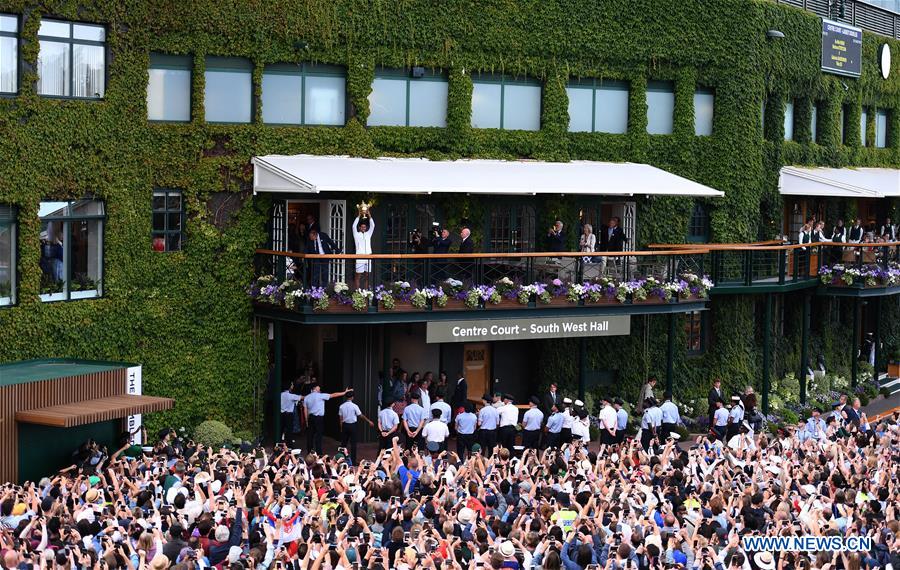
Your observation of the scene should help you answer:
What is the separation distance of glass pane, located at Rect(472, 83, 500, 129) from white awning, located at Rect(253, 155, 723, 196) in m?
1.04

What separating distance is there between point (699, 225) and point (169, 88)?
589 inches

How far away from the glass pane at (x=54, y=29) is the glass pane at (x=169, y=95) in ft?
7.03

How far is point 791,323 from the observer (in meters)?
40.3

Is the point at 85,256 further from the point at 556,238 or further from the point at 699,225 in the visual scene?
the point at 699,225

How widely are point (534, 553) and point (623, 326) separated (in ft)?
50.1

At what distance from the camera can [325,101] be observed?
3100 cm

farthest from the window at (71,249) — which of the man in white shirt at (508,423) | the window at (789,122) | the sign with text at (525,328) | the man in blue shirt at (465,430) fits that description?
the window at (789,122)

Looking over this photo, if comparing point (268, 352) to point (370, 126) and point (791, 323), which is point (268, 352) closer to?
point (370, 126)

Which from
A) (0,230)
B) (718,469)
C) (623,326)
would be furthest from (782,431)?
(0,230)

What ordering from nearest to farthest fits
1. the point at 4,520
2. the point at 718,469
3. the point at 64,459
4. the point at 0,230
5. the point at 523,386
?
1. the point at 4,520
2. the point at 718,469
3. the point at 64,459
4. the point at 0,230
5. the point at 523,386

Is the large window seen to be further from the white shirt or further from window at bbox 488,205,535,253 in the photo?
the white shirt

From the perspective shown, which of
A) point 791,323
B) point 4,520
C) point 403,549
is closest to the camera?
point 403,549

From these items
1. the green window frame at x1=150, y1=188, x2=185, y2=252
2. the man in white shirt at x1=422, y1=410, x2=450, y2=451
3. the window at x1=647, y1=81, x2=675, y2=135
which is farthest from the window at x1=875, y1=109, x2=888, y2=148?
the green window frame at x1=150, y1=188, x2=185, y2=252

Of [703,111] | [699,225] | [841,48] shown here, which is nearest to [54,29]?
[703,111]
